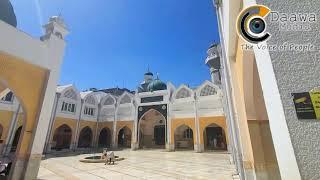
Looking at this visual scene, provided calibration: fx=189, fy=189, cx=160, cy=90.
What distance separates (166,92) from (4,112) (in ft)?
50.6

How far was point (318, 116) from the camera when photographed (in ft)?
5.15

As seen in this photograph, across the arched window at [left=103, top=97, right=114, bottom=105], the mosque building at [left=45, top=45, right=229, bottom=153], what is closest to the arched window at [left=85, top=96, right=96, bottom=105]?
the mosque building at [left=45, top=45, right=229, bottom=153]

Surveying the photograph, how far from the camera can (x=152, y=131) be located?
26.5 meters

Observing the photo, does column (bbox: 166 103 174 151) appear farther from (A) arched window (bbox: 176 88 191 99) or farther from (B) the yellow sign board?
(B) the yellow sign board

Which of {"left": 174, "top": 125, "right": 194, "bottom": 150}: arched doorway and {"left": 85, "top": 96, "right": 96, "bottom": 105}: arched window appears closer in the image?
{"left": 174, "top": 125, "right": 194, "bottom": 150}: arched doorway

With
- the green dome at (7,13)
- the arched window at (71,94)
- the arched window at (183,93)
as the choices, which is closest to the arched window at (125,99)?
the arched window at (71,94)

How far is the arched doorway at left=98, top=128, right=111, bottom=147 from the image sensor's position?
2669 centimetres

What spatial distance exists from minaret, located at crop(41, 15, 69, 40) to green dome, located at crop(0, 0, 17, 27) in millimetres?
2035

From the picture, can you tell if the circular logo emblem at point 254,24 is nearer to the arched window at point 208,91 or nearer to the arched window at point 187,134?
the arched window at point 208,91

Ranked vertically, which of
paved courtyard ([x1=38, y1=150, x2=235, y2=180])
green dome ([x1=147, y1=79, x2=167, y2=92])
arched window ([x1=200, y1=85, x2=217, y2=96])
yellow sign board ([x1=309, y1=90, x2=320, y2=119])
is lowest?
paved courtyard ([x1=38, y1=150, x2=235, y2=180])

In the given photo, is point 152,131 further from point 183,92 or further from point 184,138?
point 183,92

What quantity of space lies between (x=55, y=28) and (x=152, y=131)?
20197 mm

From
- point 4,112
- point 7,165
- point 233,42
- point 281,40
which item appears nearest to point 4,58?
point 7,165

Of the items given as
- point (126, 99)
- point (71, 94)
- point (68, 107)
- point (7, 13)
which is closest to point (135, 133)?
point (126, 99)
